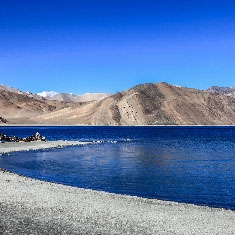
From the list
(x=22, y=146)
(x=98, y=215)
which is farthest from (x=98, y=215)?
(x=22, y=146)

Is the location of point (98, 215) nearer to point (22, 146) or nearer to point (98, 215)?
point (98, 215)

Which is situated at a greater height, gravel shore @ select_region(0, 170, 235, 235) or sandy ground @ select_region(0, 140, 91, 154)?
sandy ground @ select_region(0, 140, 91, 154)

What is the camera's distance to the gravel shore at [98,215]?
18922 mm

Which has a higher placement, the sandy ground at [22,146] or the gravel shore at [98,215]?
the sandy ground at [22,146]

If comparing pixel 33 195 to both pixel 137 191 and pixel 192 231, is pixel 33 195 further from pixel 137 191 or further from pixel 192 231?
pixel 192 231

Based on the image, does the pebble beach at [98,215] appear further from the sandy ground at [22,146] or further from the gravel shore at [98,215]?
the sandy ground at [22,146]

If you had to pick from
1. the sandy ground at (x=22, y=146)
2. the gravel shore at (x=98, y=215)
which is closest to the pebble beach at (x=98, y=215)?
the gravel shore at (x=98, y=215)

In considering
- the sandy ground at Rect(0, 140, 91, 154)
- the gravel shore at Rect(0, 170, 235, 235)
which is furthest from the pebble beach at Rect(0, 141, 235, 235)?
the sandy ground at Rect(0, 140, 91, 154)

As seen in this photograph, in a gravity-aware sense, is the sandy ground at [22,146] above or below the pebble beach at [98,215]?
above

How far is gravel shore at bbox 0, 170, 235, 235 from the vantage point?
18.9 meters

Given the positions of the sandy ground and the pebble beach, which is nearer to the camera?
the pebble beach

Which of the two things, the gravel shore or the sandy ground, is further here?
the sandy ground

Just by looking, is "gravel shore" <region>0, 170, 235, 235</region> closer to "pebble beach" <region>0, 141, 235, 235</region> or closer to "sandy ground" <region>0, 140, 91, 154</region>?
"pebble beach" <region>0, 141, 235, 235</region>

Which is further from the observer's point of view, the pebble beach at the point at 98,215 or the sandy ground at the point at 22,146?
the sandy ground at the point at 22,146
